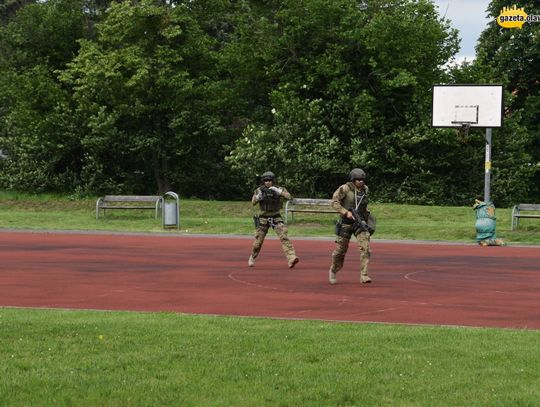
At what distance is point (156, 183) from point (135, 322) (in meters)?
35.7

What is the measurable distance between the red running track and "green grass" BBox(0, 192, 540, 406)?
1908 millimetres

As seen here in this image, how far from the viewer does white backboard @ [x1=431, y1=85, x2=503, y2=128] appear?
2998 centimetres

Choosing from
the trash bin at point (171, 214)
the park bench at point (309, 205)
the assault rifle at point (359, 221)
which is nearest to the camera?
the assault rifle at point (359, 221)

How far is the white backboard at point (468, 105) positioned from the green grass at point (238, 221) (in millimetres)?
3027

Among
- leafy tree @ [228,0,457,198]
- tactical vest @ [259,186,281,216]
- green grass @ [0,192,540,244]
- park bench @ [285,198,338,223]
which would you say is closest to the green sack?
green grass @ [0,192,540,244]

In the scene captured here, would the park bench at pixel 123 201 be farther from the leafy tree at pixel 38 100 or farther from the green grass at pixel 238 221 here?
the leafy tree at pixel 38 100

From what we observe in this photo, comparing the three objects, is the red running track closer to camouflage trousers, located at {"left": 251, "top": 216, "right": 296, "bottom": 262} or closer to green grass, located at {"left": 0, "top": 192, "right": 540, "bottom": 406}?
camouflage trousers, located at {"left": 251, "top": 216, "right": 296, "bottom": 262}

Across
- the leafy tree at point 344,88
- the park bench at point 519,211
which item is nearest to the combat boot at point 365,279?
the park bench at point 519,211

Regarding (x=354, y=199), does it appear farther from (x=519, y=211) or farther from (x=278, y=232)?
(x=519, y=211)

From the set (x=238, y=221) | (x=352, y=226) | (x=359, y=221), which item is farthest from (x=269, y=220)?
(x=238, y=221)

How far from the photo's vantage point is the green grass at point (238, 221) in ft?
90.2

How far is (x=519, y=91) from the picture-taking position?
52094 mm

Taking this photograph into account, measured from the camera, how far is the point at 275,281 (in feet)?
56.1

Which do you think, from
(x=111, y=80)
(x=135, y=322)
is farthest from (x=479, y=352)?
(x=111, y=80)
